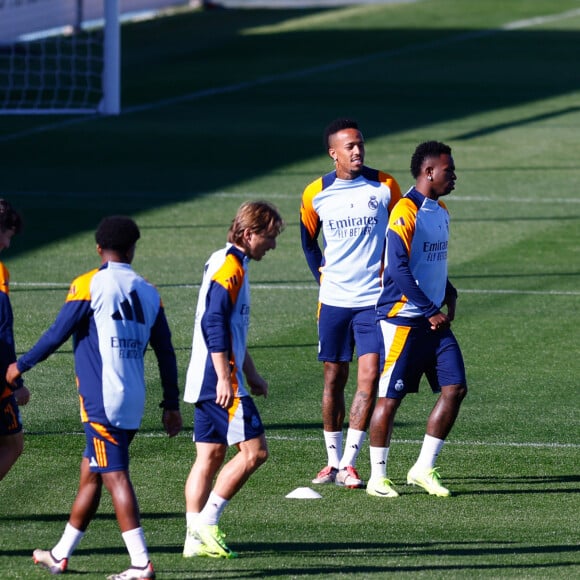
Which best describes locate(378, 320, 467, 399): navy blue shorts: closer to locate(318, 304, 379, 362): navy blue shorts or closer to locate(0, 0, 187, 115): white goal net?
locate(318, 304, 379, 362): navy blue shorts

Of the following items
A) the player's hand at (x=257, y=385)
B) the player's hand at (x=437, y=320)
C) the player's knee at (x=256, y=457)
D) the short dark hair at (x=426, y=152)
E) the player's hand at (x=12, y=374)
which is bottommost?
the player's knee at (x=256, y=457)

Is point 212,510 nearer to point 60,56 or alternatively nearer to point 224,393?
point 224,393

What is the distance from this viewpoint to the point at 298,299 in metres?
15.2

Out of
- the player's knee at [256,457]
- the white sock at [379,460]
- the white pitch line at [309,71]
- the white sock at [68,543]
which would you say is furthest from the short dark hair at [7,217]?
the white pitch line at [309,71]

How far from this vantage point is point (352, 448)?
927 centimetres

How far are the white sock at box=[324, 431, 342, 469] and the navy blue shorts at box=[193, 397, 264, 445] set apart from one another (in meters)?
1.91

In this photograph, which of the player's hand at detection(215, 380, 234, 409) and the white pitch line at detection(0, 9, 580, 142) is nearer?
the player's hand at detection(215, 380, 234, 409)

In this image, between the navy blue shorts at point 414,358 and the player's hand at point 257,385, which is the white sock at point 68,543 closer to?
the player's hand at point 257,385

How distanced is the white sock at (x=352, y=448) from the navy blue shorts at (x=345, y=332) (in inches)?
17.9

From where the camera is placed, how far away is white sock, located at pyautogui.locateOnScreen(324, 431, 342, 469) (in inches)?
370

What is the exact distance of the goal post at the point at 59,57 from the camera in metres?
28.5

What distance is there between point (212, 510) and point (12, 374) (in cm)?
120

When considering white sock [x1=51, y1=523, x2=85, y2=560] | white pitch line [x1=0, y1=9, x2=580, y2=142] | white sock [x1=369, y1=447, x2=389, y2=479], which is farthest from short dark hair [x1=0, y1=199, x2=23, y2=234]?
white pitch line [x1=0, y1=9, x2=580, y2=142]

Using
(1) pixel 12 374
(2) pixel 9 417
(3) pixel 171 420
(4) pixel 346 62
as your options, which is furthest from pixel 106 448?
(4) pixel 346 62
